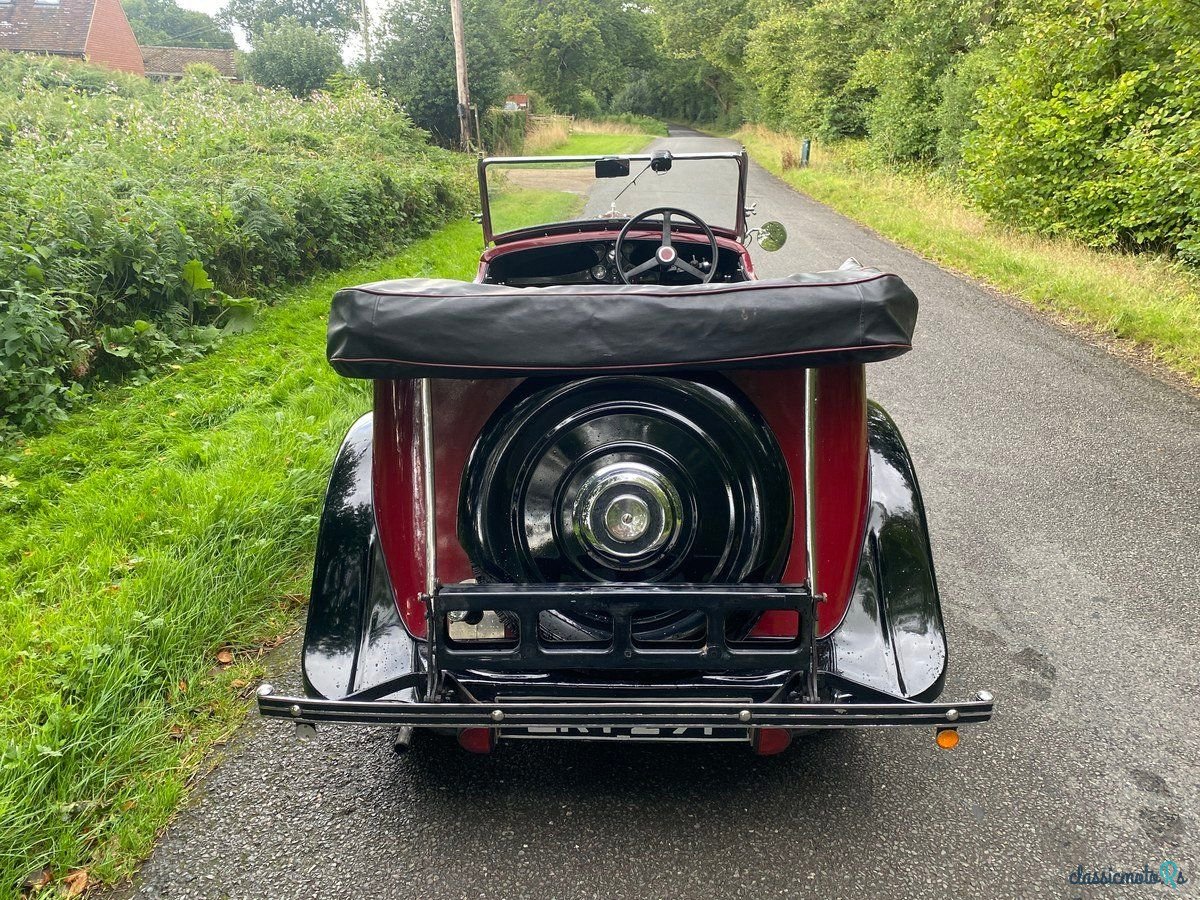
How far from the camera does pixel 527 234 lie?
394cm

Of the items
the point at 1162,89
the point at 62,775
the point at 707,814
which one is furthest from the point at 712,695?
the point at 1162,89

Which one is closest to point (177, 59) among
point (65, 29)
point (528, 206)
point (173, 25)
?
point (65, 29)

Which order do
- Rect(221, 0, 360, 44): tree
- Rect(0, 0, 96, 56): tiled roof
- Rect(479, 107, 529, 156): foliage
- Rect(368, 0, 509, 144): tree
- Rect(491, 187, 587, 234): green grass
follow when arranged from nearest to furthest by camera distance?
Rect(491, 187, 587, 234): green grass
Rect(368, 0, 509, 144): tree
Rect(479, 107, 529, 156): foliage
Rect(0, 0, 96, 56): tiled roof
Rect(221, 0, 360, 44): tree

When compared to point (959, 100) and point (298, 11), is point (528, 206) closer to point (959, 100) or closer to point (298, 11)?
point (959, 100)

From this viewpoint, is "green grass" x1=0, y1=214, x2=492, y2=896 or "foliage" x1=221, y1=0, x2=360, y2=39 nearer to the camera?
"green grass" x1=0, y1=214, x2=492, y2=896

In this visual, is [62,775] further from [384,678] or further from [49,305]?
[49,305]

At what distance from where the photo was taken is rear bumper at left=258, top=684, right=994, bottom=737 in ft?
6.10

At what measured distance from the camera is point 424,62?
18.6 metres

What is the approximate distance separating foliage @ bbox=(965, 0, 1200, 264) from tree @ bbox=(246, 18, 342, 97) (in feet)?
68.4

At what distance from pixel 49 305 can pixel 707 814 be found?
15.1 feet

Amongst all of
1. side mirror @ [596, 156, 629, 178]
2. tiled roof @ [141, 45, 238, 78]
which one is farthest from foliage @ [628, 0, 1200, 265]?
tiled roof @ [141, 45, 238, 78]

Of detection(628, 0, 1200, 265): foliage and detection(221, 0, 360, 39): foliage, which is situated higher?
detection(221, 0, 360, 39): foliage

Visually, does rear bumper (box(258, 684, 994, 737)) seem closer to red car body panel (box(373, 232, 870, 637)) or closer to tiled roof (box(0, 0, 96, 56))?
red car body panel (box(373, 232, 870, 637))

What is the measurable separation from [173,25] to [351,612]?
3521 inches
